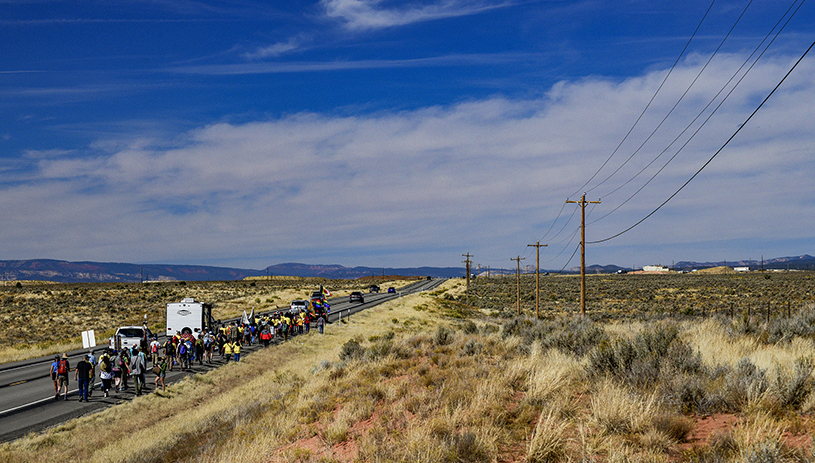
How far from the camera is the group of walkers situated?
2069cm

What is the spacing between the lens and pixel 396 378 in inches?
553

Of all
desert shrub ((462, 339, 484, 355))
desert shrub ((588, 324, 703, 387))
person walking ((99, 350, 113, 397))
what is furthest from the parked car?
desert shrub ((588, 324, 703, 387))

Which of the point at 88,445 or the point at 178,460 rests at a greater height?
the point at 178,460

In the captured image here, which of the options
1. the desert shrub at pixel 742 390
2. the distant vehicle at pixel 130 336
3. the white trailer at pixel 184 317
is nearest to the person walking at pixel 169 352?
the distant vehicle at pixel 130 336

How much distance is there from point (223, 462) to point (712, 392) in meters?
8.01

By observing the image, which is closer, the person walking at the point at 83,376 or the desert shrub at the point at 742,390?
the desert shrub at the point at 742,390

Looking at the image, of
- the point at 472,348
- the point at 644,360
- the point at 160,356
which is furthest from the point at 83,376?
the point at 644,360

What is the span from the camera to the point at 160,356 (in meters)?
31.5

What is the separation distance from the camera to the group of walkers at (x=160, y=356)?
814 inches

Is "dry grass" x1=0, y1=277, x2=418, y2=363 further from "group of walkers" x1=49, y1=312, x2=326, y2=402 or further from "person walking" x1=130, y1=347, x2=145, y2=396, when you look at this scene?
"person walking" x1=130, y1=347, x2=145, y2=396

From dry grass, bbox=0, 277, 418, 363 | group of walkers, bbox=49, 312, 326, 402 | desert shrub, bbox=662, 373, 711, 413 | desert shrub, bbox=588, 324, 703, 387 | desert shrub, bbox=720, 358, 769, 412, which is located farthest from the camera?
dry grass, bbox=0, 277, 418, 363

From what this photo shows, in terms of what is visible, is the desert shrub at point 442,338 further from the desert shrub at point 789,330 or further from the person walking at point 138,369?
the person walking at point 138,369

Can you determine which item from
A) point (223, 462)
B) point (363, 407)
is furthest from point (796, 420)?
point (223, 462)

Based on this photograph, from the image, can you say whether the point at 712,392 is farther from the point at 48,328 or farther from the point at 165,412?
the point at 48,328
